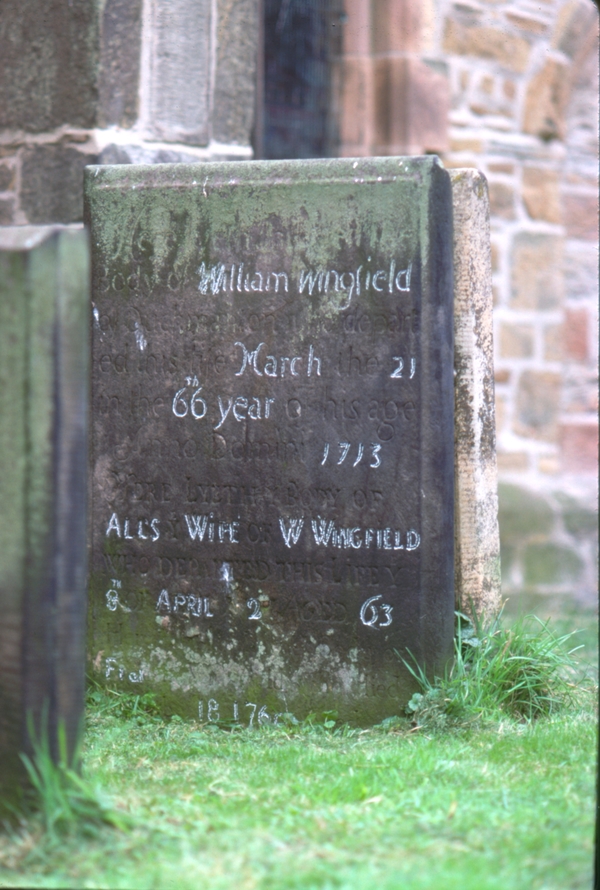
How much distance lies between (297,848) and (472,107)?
5646 millimetres

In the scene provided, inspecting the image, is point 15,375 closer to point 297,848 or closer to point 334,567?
point 297,848

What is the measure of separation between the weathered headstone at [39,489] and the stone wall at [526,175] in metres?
4.68

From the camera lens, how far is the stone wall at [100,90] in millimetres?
5191

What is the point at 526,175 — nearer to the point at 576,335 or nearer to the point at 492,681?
the point at 576,335

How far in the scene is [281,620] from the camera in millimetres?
3885

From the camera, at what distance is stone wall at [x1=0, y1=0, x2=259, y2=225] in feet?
17.0

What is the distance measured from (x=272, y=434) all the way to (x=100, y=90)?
2148 mm

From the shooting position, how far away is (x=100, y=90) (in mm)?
5172

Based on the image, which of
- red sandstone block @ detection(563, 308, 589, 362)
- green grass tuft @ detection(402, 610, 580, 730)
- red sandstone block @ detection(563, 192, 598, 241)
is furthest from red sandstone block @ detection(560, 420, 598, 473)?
green grass tuft @ detection(402, 610, 580, 730)

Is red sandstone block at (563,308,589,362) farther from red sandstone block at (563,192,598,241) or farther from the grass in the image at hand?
the grass

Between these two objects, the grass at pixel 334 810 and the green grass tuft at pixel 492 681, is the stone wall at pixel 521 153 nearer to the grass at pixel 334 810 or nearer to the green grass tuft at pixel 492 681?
the green grass tuft at pixel 492 681

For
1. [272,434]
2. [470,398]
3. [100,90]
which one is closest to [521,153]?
[100,90]

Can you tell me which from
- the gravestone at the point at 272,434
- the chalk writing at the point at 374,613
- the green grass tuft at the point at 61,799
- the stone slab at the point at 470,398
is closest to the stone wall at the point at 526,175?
the stone slab at the point at 470,398

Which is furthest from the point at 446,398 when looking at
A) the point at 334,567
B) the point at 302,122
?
the point at 302,122
